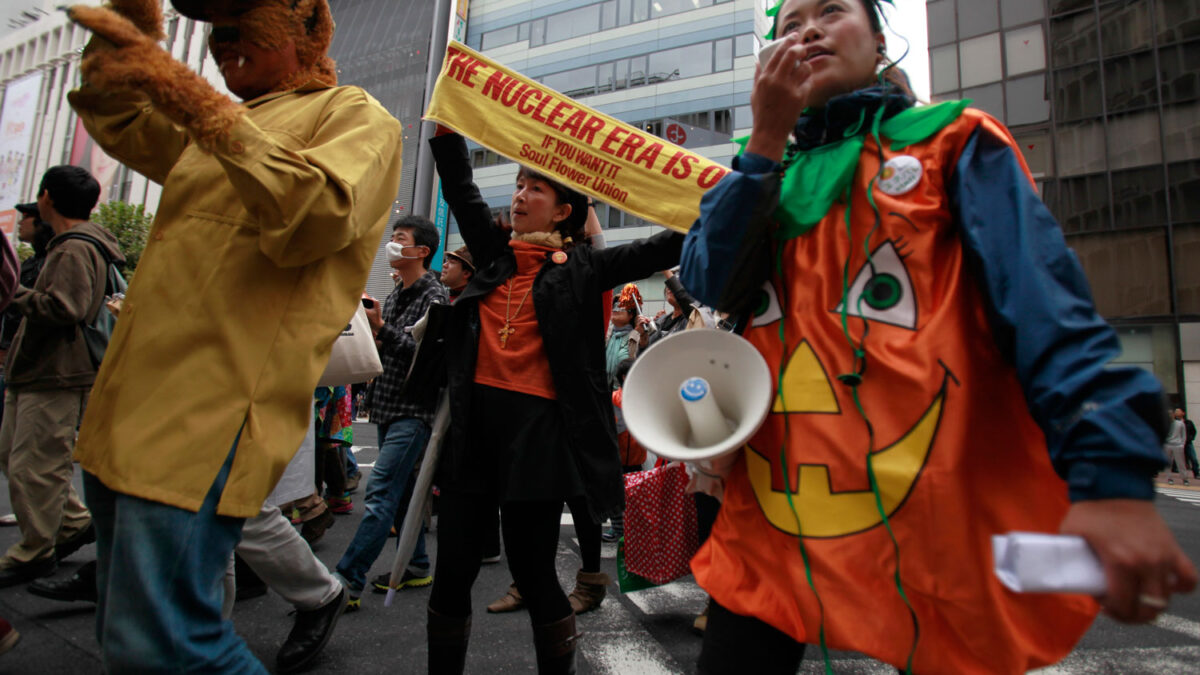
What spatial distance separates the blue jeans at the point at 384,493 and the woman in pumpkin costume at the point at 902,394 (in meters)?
2.39

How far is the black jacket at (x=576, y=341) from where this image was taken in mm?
2127

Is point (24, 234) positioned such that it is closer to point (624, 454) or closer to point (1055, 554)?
point (624, 454)

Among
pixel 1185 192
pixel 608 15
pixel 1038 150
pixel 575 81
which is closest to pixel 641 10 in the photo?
pixel 608 15

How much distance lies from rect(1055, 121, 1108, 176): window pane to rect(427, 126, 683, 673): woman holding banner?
77.1 ft

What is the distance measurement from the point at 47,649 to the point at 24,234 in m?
2.56

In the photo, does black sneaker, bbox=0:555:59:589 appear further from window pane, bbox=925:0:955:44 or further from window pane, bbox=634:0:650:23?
window pane, bbox=634:0:650:23

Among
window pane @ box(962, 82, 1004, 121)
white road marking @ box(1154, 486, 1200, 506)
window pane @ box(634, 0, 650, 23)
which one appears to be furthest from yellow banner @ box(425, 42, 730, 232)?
window pane @ box(634, 0, 650, 23)

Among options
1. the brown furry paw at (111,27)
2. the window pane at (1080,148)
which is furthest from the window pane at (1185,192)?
the brown furry paw at (111,27)

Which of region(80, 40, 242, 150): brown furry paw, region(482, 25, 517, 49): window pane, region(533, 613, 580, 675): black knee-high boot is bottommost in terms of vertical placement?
region(533, 613, 580, 675): black knee-high boot

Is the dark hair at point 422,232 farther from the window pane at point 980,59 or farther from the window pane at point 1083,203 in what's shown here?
the window pane at point 980,59

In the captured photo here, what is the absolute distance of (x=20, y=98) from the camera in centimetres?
5159

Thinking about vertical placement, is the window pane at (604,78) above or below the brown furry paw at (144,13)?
above

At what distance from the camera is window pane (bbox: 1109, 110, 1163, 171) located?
63.0ft

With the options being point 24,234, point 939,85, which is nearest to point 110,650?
point 24,234
